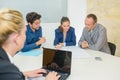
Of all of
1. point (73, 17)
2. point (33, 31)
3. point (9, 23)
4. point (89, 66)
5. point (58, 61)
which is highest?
point (9, 23)

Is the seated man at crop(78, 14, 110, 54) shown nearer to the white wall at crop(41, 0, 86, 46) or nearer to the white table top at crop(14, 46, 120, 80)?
the white table top at crop(14, 46, 120, 80)

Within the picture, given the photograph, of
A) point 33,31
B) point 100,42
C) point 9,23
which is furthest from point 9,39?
point 100,42

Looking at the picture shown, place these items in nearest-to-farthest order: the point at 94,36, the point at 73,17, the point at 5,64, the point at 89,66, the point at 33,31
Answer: the point at 5,64 → the point at 89,66 → the point at 33,31 → the point at 94,36 → the point at 73,17

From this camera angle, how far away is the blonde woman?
1.11m

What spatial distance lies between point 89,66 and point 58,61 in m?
0.40

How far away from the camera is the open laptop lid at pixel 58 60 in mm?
1803

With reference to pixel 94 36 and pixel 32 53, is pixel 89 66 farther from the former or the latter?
pixel 94 36

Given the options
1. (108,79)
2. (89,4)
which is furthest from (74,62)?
(89,4)

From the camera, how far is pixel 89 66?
2.08m

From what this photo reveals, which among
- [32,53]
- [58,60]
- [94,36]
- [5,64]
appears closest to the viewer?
[5,64]

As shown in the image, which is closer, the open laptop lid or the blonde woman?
the blonde woman

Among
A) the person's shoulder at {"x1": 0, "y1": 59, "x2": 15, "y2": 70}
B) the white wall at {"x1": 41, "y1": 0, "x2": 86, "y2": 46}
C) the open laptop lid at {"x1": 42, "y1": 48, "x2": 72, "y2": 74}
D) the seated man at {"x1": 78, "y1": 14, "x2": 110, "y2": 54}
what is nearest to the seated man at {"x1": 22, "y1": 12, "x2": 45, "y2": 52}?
the seated man at {"x1": 78, "y1": 14, "x2": 110, "y2": 54}

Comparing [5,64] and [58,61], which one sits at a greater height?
[5,64]

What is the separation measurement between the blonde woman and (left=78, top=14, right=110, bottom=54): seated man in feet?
5.78
